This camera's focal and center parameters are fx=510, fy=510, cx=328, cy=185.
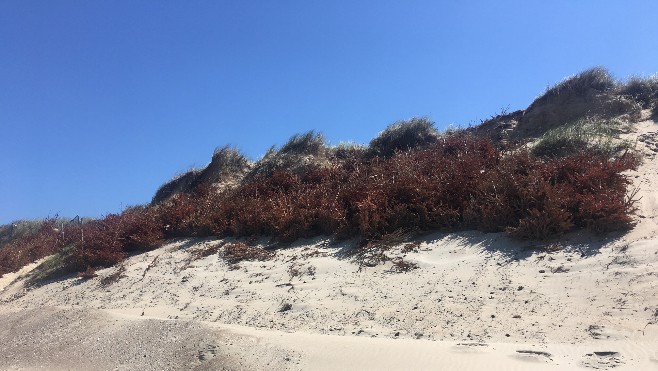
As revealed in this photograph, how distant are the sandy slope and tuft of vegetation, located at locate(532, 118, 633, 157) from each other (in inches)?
31.1

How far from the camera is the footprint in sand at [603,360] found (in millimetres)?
4384

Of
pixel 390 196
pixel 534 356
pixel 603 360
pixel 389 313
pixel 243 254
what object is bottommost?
pixel 603 360

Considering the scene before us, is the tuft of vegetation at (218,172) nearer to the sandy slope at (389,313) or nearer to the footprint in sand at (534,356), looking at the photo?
the sandy slope at (389,313)

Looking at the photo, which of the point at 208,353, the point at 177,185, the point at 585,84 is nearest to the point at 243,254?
the point at 208,353

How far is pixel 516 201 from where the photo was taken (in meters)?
8.12

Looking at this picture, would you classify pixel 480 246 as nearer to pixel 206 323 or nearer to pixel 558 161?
pixel 558 161

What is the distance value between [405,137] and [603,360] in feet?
35.2

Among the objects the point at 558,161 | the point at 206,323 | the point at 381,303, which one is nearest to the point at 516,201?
the point at 558,161

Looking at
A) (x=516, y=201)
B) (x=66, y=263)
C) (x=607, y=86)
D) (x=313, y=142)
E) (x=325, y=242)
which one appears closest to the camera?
(x=516, y=201)

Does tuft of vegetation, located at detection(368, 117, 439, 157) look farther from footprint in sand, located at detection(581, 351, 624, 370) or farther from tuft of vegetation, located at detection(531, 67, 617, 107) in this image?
footprint in sand, located at detection(581, 351, 624, 370)

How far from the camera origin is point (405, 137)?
583 inches

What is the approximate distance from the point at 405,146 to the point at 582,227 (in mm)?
7517

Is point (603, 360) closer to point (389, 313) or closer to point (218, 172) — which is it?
point (389, 313)

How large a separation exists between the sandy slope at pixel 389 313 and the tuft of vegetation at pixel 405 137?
5834mm
